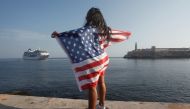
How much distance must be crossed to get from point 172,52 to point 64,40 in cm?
15225

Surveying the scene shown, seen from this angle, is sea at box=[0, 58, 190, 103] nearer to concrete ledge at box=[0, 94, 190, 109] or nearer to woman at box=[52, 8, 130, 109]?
concrete ledge at box=[0, 94, 190, 109]

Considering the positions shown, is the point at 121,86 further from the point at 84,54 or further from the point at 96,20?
the point at 84,54

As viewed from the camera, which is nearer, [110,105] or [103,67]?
[103,67]

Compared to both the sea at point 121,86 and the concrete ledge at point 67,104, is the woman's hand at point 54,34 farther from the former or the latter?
the sea at point 121,86

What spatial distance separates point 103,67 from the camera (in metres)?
4.14

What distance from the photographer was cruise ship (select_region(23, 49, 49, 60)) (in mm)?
135375

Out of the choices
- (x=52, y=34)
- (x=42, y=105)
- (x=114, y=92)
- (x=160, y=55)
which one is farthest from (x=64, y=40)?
(x=160, y=55)

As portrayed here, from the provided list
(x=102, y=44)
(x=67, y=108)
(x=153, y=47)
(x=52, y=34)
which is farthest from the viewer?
(x=153, y=47)

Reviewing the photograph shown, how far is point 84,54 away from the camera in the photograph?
3922 mm

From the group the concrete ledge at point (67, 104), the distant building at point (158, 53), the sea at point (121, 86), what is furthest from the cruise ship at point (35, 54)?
the concrete ledge at point (67, 104)

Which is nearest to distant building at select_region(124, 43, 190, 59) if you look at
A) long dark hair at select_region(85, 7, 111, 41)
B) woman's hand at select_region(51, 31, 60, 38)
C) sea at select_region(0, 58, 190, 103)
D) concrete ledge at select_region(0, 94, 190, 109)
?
sea at select_region(0, 58, 190, 103)

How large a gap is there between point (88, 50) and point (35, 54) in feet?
449

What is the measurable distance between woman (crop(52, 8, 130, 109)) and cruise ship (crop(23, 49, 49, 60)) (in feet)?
439

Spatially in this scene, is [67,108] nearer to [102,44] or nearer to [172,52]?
[102,44]
